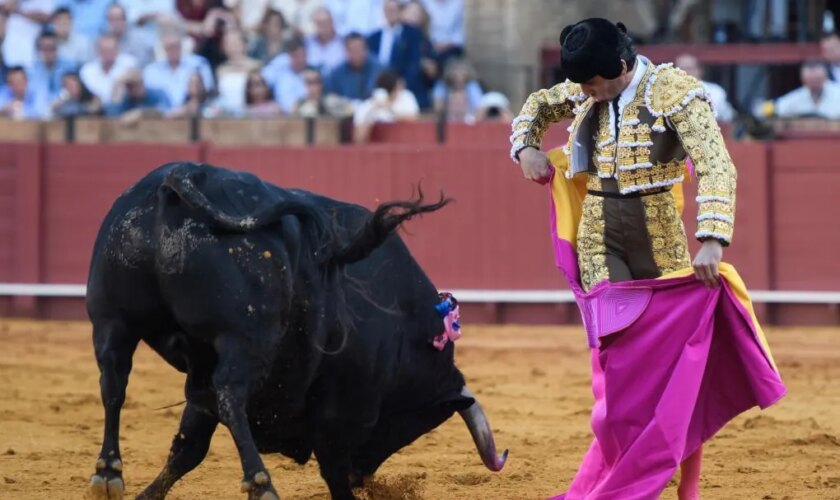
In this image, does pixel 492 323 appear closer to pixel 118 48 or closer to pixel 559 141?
pixel 559 141

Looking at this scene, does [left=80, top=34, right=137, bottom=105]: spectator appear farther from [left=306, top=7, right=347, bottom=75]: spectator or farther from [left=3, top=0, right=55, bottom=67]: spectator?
[left=306, top=7, right=347, bottom=75]: spectator

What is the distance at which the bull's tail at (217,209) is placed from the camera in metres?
3.68

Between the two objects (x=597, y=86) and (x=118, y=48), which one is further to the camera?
(x=118, y=48)

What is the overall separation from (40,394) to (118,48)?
187 inches

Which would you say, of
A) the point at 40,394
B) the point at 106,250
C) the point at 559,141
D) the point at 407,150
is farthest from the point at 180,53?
the point at 106,250

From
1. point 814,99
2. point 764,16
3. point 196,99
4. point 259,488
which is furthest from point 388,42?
point 259,488

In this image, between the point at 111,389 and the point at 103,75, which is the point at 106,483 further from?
the point at 103,75

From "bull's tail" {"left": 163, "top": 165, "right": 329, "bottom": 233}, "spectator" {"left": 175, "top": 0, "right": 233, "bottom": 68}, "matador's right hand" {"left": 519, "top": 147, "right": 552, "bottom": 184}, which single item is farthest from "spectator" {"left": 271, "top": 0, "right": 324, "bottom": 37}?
"bull's tail" {"left": 163, "top": 165, "right": 329, "bottom": 233}

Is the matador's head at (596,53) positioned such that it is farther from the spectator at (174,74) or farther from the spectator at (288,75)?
the spectator at (174,74)

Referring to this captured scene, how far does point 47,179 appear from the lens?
9961mm

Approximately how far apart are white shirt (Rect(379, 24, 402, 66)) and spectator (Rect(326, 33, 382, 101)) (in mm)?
113

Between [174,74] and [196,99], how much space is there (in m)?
0.31

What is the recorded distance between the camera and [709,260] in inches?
142

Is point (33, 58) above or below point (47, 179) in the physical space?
above
